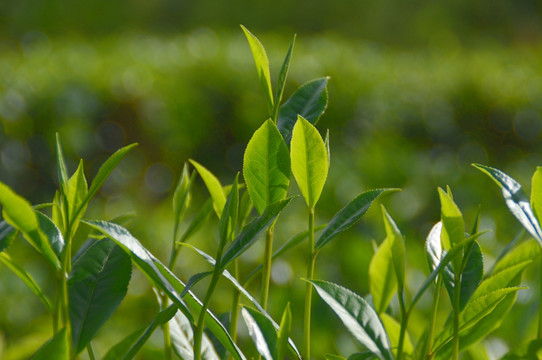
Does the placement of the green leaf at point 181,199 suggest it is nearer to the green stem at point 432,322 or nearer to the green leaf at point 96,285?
the green leaf at point 96,285

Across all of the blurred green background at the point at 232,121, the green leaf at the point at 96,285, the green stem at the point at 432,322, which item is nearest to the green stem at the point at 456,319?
the green stem at the point at 432,322

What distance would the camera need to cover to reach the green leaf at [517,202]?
50cm

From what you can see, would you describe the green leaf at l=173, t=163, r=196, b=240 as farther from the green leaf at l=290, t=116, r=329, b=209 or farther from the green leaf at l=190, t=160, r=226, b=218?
the green leaf at l=290, t=116, r=329, b=209

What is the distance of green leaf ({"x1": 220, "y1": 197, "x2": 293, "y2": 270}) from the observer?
1.47ft

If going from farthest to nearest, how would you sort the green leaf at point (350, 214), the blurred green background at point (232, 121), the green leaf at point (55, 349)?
the blurred green background at point (232, 121)
the green leaf at point (350, 214)
the green leaf at point (55, 349)

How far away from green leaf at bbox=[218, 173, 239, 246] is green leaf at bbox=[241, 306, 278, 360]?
0.21 ft

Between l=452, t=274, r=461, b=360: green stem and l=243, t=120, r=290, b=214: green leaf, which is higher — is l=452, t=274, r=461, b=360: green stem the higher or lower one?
the lower one

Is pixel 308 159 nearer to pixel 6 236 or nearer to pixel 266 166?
pixel 266 166

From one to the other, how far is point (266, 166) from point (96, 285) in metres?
0.19

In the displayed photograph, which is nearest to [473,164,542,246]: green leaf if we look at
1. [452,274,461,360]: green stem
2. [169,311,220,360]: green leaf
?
[452,274,461,360]: green stem

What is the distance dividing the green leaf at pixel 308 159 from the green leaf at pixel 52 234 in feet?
0.65

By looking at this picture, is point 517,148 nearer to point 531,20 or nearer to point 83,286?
point 83,286

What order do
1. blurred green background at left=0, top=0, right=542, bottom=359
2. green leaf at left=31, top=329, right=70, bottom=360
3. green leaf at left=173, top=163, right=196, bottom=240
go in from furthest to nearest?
blurred green background at left=0, top=0, right=542, bottom=359 → green leaf at left=173, top=163, right=196, bottom=240 → green leaf at left=31, top=329, right=70, bottom=360

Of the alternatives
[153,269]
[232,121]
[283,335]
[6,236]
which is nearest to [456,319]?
[283,335]
